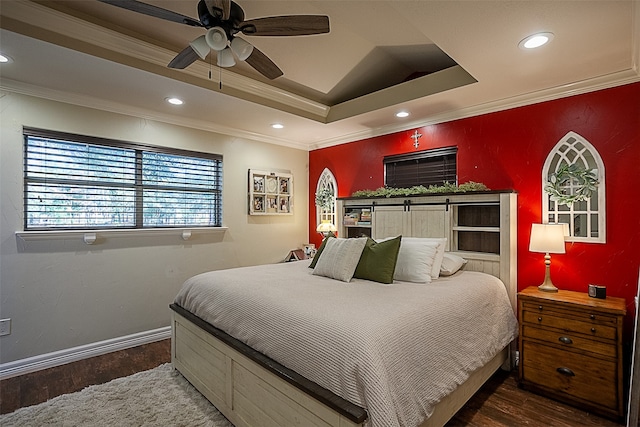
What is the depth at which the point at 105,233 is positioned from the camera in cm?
331

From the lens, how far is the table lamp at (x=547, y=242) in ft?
8.72

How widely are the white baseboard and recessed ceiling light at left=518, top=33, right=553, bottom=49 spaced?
4322mm

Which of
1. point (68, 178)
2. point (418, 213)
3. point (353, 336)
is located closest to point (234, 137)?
point (68, 178)

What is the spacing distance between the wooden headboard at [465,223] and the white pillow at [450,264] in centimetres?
22

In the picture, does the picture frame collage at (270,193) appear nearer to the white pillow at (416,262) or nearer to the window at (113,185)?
the window at (113,185)

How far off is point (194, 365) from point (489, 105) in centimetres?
364

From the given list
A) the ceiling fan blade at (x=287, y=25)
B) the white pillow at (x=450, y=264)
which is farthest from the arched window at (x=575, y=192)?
the ceiling fan blade at (x=287, y=25)

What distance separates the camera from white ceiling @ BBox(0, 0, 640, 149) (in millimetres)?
2008

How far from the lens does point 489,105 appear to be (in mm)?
3326

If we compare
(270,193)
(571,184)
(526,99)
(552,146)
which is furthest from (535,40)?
(270,193)

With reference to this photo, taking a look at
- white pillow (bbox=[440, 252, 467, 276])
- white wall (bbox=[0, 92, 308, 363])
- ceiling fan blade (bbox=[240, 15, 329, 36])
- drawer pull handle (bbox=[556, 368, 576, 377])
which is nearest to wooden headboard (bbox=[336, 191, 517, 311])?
white pillow (bbox=[440, 252, 467, 276])

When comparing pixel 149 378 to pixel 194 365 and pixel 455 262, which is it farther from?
pixel 455 262

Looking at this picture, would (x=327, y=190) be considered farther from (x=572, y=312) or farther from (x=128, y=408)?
(x=128, y=408)

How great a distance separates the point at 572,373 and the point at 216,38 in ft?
11.0
